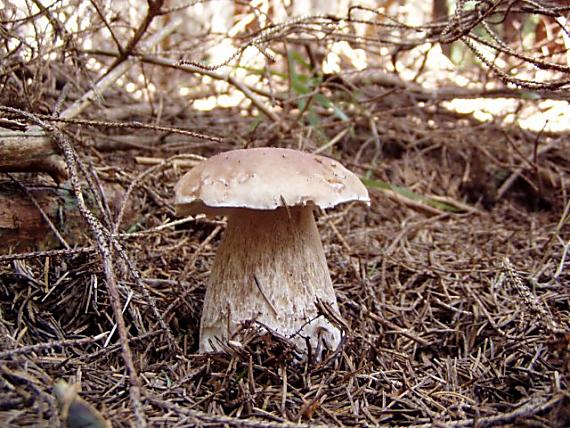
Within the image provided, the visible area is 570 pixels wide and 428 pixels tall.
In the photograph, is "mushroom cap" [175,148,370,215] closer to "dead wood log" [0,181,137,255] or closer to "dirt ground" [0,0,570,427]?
"dirt ground" [0,0,570,427]

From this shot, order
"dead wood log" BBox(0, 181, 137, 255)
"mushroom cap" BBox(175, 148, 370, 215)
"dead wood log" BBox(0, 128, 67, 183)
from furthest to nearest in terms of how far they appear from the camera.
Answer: "dead wood log" BBox(0, 181, 137, 255), "dead wood log" BBox(0, 128, 67, 183), "mushroom cap" BBox(175, 148, 370, 215)

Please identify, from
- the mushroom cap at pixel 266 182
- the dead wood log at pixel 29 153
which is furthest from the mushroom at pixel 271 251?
the dead wood log at pixel 29 153

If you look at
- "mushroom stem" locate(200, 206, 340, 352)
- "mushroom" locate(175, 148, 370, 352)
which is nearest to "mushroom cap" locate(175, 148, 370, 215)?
"mushroom" locate(175, 148, 370, 352)

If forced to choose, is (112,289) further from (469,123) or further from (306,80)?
(469,123)

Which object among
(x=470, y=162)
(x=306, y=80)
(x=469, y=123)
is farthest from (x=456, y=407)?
(x=469, y=123)

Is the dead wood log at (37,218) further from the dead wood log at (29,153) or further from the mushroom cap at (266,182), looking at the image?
the mushroom cap at (266,182)

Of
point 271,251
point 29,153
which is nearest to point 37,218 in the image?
point 29,153

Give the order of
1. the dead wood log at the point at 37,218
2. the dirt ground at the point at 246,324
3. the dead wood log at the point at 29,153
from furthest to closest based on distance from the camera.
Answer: the dead wood log at the point at 37,218 < the dead wood log at the point at 29,153 < the dirt ground at the point at 246,324
